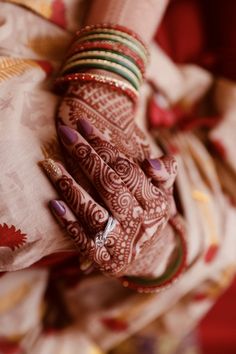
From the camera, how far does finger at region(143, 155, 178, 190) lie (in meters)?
0.48

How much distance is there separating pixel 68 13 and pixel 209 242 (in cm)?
39

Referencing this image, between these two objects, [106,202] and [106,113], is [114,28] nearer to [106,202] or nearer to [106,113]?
[106,113]

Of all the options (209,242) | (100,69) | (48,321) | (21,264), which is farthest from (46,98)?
(48,321)

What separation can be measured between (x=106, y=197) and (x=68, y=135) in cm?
7

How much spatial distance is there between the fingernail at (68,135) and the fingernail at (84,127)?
1cm

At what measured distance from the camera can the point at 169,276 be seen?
596mm

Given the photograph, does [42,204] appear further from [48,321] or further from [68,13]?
[48,321]

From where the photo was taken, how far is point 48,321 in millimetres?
823

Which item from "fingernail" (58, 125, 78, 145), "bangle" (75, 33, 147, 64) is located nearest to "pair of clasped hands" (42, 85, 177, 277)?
"fingernail" (58, 125, 78, 145)

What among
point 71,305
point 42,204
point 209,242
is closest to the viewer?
point 42,204

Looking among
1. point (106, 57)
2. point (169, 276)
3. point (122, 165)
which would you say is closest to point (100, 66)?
point (106, 57)

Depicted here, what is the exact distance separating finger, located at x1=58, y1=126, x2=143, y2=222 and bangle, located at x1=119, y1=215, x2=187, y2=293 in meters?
0.15

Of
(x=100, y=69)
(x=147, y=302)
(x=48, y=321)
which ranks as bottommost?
(x=48, y=321)

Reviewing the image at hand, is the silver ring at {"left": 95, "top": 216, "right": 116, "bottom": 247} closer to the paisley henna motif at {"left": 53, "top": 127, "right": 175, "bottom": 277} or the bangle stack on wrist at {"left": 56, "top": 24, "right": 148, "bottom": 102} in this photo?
the paisley henna motif at {"left": 53, "top": 127, "right": 175, "bottom": 277}
